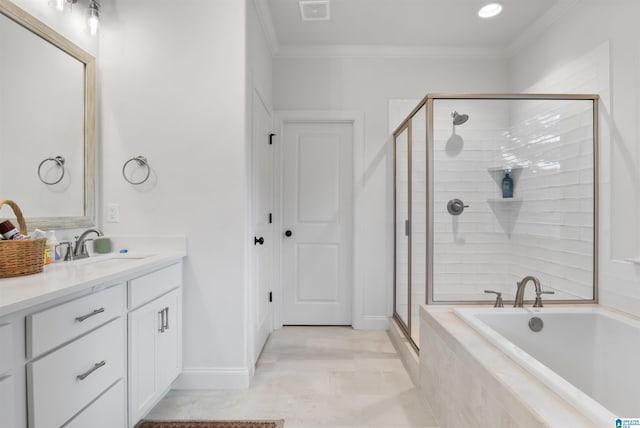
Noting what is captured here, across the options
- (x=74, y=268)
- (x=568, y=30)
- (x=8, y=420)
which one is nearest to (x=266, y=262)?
(x=74, y=268)

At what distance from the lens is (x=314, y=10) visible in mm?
2619

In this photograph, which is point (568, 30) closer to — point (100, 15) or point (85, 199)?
point (100, 15)

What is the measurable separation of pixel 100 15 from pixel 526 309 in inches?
122

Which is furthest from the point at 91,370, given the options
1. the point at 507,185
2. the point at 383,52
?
the point at 383,52

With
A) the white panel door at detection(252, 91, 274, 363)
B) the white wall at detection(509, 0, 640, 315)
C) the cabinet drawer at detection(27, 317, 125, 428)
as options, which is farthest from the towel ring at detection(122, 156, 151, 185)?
the white wall at detection(509, 0, 640, 315)

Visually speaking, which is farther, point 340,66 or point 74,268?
point 340,66

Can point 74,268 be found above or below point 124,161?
below

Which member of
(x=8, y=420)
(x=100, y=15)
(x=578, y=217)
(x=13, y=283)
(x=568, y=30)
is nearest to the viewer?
(x=8, y=420)

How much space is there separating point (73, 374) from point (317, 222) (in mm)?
2345

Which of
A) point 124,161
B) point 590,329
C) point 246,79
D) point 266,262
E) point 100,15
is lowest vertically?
point 590,329

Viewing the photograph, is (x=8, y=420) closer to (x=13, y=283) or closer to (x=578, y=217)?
(x=13, y=283)

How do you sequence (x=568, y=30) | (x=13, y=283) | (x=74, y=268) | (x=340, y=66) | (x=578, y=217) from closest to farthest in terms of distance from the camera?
(x=13, y=283), (x=74, y=268), (x=578, y=217), (x=568, y=30), (x=340, y=66)

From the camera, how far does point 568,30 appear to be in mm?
2520

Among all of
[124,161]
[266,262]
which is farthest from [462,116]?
[124,161]
